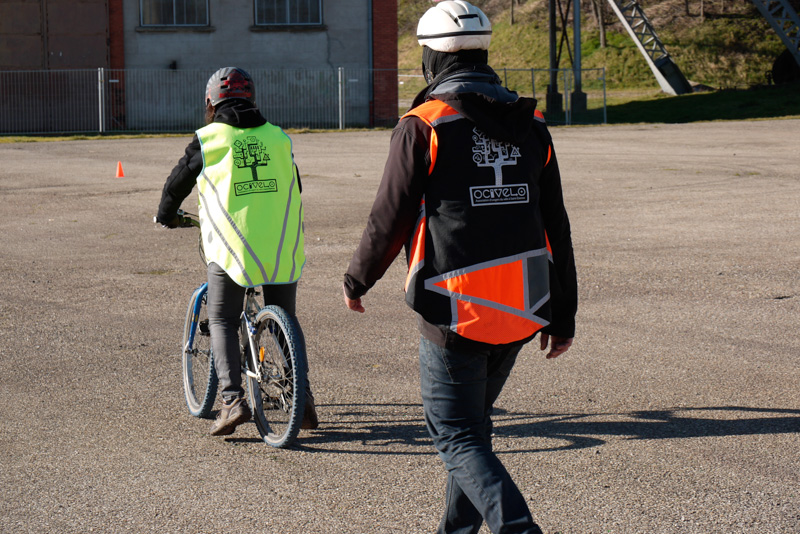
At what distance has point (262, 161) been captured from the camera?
4.83 metres

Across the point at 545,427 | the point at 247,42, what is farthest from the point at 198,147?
the point at 247,42

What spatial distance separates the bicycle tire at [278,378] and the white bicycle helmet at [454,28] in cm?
186

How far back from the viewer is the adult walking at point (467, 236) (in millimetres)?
3053

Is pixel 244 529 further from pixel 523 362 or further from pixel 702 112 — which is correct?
pixel 702 112

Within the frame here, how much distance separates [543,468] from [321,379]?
186 centimetres

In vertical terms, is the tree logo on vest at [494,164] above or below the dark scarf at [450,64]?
below

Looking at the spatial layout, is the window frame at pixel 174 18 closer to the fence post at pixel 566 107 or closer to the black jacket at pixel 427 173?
the fence post at pixel 566 107

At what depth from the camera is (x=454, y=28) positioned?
3.15m

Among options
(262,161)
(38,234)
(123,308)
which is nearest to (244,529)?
(262,161)

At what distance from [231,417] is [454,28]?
2518 mm

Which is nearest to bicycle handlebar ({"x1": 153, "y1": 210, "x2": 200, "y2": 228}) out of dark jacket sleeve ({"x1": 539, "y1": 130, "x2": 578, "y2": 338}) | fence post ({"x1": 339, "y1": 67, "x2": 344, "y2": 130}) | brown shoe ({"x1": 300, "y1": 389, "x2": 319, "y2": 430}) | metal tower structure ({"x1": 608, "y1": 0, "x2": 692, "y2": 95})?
brown shoe ({"x1": 300, "y1": 389, "x2": 319, "y2": 430})

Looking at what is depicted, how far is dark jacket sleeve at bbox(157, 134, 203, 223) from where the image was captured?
15.9 feet

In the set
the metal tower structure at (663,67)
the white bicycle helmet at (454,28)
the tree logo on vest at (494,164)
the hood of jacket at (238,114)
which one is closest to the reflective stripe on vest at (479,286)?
the tree logo on vest at (494,164)

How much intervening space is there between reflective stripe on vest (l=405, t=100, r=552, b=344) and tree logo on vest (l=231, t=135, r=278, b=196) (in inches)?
71.9
